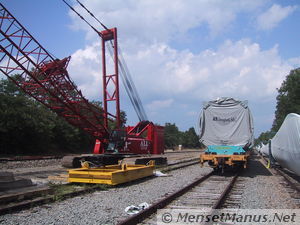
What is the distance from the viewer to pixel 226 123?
557 inches

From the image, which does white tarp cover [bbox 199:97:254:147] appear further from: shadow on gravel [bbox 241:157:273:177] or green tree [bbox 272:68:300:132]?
green tree [bbox 272:68:300:132]

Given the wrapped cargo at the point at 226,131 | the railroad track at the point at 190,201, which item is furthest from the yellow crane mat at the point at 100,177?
the wrapped cargo at the point at 226,131

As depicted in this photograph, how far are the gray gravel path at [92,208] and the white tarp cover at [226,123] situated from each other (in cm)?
498

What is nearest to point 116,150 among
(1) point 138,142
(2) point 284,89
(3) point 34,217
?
(1) point 138,142

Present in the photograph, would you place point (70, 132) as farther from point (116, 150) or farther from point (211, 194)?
point (211, 194)

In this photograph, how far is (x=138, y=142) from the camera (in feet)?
65.3

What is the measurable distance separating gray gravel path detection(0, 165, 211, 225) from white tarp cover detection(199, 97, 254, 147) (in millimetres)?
4982

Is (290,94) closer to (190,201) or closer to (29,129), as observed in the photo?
(29,129)

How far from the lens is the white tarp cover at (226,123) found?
13719mm

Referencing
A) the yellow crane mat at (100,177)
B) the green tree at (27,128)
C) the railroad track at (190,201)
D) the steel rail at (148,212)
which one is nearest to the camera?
the steel rail at (148,212)

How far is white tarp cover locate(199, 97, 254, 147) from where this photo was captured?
1372 cm

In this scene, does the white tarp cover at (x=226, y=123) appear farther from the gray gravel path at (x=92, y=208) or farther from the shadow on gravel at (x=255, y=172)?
the gray gravel path at (x=92, y=208)

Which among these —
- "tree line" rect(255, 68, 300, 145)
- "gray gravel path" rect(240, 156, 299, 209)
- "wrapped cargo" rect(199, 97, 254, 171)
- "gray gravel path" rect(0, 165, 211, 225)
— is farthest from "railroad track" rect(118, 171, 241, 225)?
"tree line" rect(255, 68, 300, 145)

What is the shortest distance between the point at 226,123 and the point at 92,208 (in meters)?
8.74
